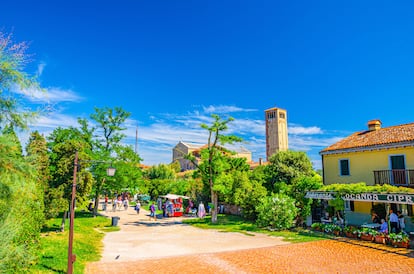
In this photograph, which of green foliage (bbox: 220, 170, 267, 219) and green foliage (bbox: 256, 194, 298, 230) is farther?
green foliage (bbox: 220, 170, 267, 219)

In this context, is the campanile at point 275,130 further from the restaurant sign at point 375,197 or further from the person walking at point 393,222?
the person walking at point 393,222

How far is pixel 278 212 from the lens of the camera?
1953 centimetres

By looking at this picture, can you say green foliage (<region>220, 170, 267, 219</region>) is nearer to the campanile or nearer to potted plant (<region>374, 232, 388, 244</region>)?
potted plant (<region>374, 232, 388, 244</region>)

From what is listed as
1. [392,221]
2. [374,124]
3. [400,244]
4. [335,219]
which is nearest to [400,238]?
[400,244]

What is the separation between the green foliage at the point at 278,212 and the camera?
63.6ft

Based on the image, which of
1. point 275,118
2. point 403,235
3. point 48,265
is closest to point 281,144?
point 275,118

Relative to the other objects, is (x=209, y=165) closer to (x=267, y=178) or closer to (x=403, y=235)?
(x=267, y=178)

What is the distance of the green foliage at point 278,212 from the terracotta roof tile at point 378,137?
6722mm

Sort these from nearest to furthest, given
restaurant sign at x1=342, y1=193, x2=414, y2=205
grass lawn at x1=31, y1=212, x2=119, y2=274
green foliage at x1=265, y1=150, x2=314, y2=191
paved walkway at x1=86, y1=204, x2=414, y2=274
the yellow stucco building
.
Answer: grass lawn at x1=31, y1=212, x2=119, y2=274 < paved walkway at x1=86, y1=204, x2=414, y2=274 < restaurant sign at x1=342, y1=193, x2=414, y2=205 < the yellow stucco building < green foliage at x1=265, y1=150, x2=314, y2=191

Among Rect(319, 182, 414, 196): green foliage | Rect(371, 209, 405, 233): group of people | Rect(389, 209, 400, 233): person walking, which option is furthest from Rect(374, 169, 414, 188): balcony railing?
Rect(389, 209, 400, 233): person walking

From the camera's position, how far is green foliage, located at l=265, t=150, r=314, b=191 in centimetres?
2956

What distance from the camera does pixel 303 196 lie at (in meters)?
20.5

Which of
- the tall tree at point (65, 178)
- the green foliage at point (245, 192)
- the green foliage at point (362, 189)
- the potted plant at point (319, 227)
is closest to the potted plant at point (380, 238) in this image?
the green foliage at point (362, 189)

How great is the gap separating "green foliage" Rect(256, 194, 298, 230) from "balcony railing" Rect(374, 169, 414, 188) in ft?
19.6
